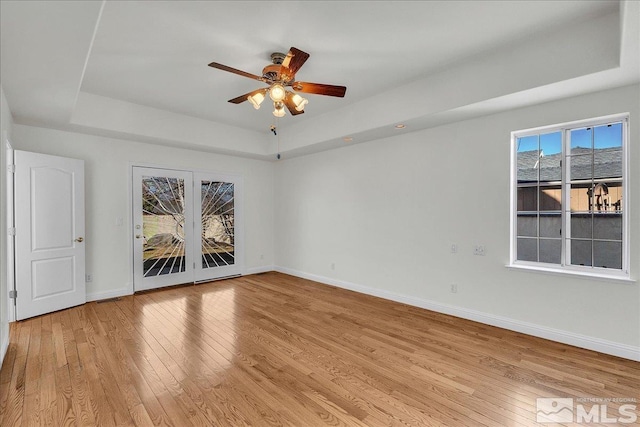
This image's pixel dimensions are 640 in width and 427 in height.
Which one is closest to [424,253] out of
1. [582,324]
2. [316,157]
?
[582,324]

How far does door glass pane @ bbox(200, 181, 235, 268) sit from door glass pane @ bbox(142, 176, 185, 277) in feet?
1.43

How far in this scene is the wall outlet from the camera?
11.9 ft

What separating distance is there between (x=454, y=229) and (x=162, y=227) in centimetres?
479

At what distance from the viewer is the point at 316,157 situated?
5.79 meters

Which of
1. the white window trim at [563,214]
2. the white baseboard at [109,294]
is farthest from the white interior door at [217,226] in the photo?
the white window trim at [563,214]

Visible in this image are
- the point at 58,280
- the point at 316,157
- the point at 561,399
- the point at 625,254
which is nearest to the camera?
the point at 561,399

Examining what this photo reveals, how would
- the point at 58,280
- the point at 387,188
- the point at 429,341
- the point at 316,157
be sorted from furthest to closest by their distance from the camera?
the point at 316,157 → the point at 387,188 → the point at 58,280 → the point at 429,341

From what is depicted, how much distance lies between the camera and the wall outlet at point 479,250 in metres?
3.63

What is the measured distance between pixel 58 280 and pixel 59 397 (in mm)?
2514

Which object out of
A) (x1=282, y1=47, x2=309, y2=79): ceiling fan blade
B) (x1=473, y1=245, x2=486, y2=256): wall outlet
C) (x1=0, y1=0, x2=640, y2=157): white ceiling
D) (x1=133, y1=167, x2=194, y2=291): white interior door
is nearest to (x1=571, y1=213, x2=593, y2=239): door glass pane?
(x1=473, y1=245, x2=486, y2=256): wall outlet

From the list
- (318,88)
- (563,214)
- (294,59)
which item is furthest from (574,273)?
(294,59)

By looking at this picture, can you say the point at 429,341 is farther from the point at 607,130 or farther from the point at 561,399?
the point at 607,130

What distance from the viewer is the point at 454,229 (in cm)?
389

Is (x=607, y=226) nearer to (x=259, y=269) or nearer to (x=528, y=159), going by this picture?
(x=528, y=159)
